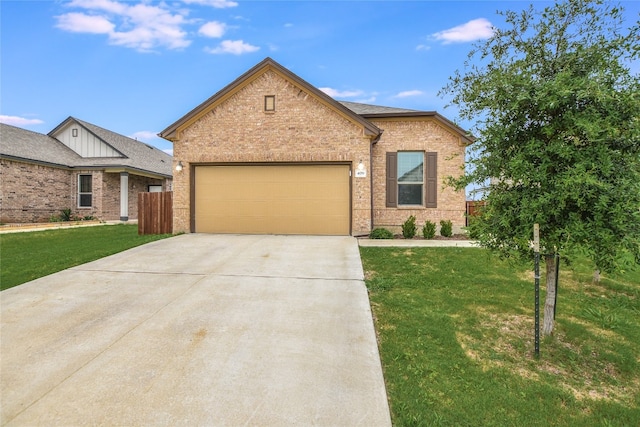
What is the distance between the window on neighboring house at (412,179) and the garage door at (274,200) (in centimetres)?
209

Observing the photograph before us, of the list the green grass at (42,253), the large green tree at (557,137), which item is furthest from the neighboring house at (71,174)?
the large green tree at (557,137)

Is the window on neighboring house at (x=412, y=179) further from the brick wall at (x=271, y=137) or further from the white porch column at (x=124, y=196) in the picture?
the white porch column at (x=124, y=196)

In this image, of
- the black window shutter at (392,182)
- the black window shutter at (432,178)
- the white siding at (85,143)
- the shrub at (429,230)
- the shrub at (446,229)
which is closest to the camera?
the shrub at (429,230)

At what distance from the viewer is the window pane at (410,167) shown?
11352 mm

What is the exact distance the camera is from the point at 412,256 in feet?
24.2

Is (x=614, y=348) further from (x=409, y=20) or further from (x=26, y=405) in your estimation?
(x=409, y=20)

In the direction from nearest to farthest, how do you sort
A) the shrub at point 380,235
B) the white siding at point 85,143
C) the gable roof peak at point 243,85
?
the gable roof peak at point 243,85 → the shrub at point 380,235 → the white siding at point 85,143

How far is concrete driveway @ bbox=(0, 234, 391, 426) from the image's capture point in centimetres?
230

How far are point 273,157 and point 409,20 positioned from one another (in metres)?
8.25

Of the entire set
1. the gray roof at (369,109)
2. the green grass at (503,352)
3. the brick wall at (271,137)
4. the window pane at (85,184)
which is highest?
the gray roof at (369,109)

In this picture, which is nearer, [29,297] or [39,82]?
[29,297]

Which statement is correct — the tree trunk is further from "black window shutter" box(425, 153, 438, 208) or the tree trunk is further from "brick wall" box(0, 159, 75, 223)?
"brick wall" box(0, 159, 75, 223)

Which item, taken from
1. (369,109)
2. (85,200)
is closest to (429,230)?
(369,109)

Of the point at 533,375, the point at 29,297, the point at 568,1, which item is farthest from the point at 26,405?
the point at 568,1
